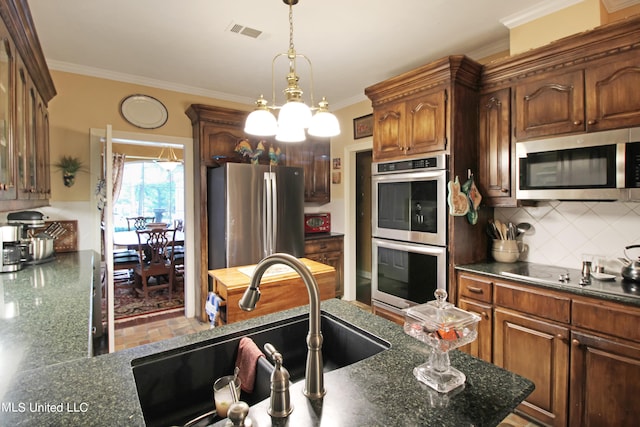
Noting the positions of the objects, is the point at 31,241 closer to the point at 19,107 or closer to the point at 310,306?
the point at 19,107

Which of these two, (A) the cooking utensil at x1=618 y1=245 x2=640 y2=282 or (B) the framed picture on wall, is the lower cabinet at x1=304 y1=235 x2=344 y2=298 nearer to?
(B) the framed picture on wall

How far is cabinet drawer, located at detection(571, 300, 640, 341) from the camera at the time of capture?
1572mm

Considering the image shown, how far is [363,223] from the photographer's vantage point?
4695 mm

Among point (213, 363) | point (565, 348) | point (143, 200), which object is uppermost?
point (143, 200)

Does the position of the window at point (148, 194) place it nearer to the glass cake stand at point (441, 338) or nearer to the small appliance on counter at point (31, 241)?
the small appliance on counter at point (31, 241)

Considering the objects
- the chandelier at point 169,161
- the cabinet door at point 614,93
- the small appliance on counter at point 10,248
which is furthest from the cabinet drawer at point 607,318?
the chandelier at point 169,161

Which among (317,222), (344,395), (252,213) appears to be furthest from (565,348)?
(317,222)

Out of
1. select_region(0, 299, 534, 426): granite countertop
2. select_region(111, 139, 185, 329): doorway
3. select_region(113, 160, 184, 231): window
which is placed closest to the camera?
select_region(0, 299, 534, 426): granite countertop

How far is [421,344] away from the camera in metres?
1.16

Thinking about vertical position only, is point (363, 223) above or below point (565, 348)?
above

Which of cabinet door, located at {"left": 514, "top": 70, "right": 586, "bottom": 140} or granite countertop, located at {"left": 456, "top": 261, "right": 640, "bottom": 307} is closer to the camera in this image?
granite countertop, located at {"left": 456, "top": 261, "right": 640, "bottom": 307}

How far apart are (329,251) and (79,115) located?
10.1 feet

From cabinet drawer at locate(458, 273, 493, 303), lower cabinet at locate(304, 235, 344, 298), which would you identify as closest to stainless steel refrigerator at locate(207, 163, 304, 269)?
lower cabinet at locate(304, 235, 344, 298)

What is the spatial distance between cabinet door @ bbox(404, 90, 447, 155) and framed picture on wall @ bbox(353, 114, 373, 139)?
3.79 ft
